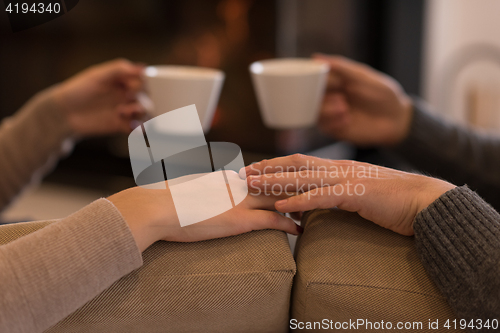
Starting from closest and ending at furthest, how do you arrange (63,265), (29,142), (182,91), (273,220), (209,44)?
(63,265)
(273,220)
(182,91)
(29,142)
(209,44)

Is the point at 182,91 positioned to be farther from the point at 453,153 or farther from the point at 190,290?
the point at 453,153

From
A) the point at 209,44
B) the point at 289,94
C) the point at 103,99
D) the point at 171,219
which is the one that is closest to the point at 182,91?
the point at 289,94

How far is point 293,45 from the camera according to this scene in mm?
1590

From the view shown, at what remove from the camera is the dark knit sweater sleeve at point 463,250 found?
431mm

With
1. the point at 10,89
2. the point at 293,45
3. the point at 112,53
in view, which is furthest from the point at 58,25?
the point at 293,45

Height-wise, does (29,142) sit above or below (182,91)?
below

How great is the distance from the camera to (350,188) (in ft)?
1.70

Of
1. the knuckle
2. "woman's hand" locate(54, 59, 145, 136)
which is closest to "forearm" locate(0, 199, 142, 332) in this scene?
the knuckle

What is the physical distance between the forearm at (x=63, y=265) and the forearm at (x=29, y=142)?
27.3 inches

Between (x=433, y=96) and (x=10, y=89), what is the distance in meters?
2.18

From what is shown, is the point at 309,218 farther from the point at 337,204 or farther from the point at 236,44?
the point at 236,44

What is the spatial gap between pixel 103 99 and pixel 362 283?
2.88 feet

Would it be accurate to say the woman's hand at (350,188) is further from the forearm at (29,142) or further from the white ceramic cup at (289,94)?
the forearm at (29,142)

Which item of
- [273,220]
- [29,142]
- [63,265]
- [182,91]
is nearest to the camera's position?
[63,265]
